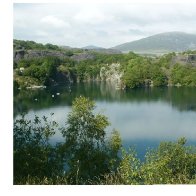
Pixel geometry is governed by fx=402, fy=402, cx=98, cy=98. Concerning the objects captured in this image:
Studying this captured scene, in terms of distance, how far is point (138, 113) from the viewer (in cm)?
2164

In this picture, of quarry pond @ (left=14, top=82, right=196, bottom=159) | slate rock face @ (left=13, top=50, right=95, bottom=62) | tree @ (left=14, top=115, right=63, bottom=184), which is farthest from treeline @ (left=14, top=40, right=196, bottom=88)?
tree @ (left=14, top=115, right=63, bottom=184)

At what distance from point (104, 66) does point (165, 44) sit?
3194 centimetres

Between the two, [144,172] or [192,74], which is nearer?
[144,172]

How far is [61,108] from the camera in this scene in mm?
21984

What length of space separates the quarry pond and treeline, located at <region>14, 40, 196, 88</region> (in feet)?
19.6

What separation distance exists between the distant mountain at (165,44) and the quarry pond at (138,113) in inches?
1623

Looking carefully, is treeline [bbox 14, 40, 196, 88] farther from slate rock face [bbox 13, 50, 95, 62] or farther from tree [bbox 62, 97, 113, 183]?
tree [bbox 62, 97, 113, 183]

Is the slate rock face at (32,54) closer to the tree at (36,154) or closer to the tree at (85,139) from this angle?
the tree at (85,139)

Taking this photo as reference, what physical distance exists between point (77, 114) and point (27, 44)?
33.7 meters

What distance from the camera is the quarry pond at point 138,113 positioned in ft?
52.0

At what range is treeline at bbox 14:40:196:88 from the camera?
1433 inches
